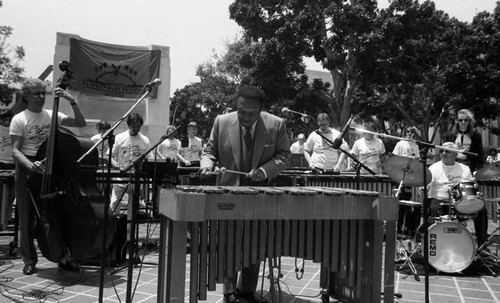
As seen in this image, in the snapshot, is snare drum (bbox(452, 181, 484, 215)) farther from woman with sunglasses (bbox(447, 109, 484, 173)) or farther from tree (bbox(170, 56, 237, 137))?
tree (bbox(170, 56, 237, 137))

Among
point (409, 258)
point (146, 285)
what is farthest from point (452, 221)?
point (146, 285)

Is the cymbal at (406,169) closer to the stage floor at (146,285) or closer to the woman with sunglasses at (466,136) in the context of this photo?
the stage floor at (146,285)

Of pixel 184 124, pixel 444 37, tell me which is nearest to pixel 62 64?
pixel 184 124

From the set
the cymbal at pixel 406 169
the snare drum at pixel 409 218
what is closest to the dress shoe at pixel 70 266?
the cymbal at pixel 406 169

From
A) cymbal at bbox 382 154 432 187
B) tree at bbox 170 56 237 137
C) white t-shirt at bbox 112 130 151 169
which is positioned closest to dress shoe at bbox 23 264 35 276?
white t-shirt at bbox 112 130 151 169

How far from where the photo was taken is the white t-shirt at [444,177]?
22.1 feet

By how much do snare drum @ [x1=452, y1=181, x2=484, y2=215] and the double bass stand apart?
14.5ft

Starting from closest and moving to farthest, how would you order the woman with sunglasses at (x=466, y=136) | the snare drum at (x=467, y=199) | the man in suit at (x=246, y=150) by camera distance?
the man in suit at (x=246, y=150)
the snare drum at (x=467, y=199)
the woman with sunglasses at (x=466, y=136)

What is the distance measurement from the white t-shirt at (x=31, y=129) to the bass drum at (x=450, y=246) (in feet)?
16.4

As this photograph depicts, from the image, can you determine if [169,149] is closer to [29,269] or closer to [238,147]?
[29,269]

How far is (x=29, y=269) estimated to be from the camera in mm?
5547

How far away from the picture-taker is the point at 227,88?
129 ft

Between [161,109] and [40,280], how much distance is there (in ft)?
31.3

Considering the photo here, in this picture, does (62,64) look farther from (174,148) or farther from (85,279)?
(174,148)
